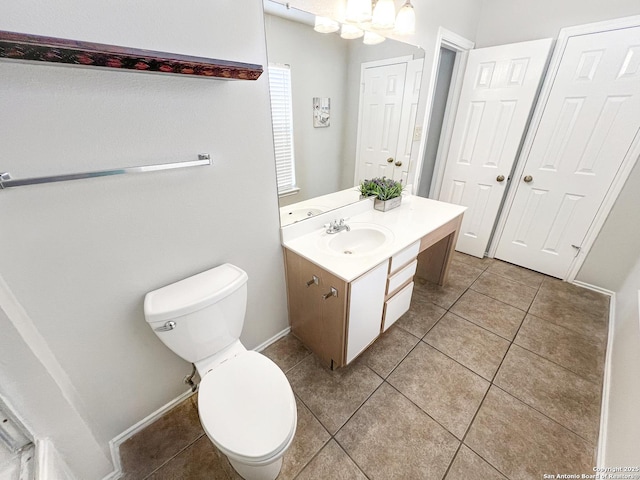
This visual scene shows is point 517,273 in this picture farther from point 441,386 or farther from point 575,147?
point 441,386

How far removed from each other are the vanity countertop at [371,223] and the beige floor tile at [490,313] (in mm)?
768

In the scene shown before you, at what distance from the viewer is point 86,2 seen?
0.72 meters

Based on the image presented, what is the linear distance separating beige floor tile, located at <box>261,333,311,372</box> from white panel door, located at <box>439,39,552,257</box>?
83.9 inches

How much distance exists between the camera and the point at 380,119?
180 cm

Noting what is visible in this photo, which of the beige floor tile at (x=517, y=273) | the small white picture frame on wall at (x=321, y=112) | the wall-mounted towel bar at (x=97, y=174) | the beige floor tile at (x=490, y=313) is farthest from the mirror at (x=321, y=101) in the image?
the beige floor tile at (x=517, y=273)

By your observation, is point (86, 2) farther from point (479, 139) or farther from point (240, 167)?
point (479, 139)

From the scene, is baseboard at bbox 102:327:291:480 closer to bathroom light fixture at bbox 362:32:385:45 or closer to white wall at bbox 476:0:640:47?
bathroom light fixture at bbox 362:32:385:45

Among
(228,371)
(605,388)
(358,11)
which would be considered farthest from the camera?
(605,388)

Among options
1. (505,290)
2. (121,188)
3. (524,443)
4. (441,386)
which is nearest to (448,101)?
(505,290)

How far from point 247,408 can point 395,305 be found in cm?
102

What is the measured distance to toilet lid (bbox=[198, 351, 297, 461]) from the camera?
847mm

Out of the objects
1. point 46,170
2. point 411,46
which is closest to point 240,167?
point 46,170

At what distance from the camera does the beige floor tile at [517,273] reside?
2.33 meters

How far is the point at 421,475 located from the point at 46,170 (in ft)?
5.87
